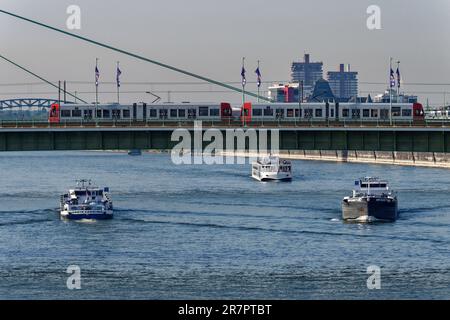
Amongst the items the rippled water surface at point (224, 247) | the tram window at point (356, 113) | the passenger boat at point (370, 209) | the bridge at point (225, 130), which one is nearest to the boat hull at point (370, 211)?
the passenger boat at point (370, 209)

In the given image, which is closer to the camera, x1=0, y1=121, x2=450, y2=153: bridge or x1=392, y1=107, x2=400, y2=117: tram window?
x1=0, y1=121, x2=450, y2=153: bridge

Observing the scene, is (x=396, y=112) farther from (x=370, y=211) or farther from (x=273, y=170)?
(x=370, y=211)

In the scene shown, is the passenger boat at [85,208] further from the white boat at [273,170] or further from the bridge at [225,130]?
the white boat at [273,170]

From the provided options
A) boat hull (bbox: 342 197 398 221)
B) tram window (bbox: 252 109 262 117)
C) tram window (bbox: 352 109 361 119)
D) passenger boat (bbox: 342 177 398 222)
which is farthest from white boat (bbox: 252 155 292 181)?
boat hull (bbox: 342 197 398 221)

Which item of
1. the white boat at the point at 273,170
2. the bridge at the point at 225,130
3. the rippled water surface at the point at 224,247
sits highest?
the bridge at the point at 225,130

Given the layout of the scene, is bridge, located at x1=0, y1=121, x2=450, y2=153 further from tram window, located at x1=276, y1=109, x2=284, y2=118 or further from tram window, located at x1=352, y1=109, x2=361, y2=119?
tram window, located at x1=276, y1=109, x2=284, y2=118

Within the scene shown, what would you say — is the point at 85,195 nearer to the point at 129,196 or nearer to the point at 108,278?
the point at 129,196

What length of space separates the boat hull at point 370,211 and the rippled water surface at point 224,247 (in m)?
1.84

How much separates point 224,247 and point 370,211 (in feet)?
74.6

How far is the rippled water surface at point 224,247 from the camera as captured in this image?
→ 6431 cm

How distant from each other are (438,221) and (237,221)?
18277 mm

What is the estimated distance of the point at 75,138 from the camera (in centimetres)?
11138

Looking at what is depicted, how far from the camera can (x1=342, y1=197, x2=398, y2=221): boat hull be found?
330 ft

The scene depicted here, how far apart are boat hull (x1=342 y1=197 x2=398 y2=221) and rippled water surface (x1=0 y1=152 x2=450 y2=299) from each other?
72.5 inches
